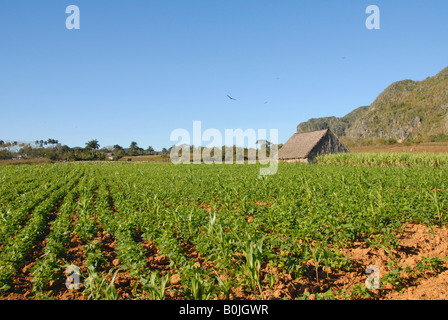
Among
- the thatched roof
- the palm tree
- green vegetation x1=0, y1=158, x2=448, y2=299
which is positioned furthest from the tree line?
green vegetation x1=0, y1=158, x2=448, y2=299

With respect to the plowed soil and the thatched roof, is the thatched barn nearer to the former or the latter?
the thatched roof

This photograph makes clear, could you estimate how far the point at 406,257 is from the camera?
165 inches

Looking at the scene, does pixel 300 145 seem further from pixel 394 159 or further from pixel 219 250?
pixel 219 250

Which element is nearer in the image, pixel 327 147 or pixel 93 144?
pixel 327 147

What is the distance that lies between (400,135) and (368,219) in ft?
439

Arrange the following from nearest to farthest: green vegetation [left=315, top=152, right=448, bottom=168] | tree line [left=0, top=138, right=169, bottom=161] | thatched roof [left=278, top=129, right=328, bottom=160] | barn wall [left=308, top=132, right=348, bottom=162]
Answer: green vegetation [left=315, top=152, right=448, bottom=168] < barn wall [left=308, top=132, right=348, bottom=162] < thatched roof [left=278, top=129, right=328, bottom=160] < tree line [left=0, top=138, right=169, bottom=161]

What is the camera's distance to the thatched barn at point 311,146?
104 ft

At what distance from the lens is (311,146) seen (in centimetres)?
3206

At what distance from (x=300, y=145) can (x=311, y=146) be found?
3.00 meters

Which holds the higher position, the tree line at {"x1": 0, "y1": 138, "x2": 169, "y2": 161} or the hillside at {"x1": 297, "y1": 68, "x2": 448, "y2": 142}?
the hillside at {"x1": 297, "y1": 68, "x2": 448, "y2": 142}

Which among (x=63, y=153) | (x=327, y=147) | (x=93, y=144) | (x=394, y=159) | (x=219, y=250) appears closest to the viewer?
(x=219, y=250)

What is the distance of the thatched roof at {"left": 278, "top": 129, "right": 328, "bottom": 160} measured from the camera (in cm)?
3231

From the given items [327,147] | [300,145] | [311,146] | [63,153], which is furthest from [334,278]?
[63,153]
